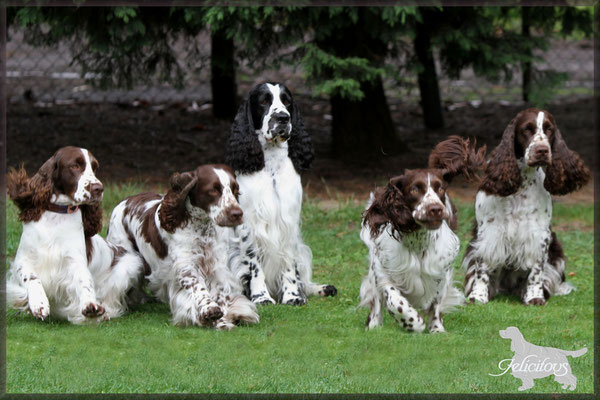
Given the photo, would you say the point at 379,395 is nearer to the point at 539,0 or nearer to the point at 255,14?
the point at 255,14

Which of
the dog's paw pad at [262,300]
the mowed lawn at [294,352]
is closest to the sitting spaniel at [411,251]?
the mowed lawn at [294,352]

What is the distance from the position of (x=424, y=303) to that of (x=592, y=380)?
1.38m

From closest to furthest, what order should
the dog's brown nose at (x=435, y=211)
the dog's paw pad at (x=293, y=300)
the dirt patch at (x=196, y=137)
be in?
the dog's brown nose at (x=435, y=211) → the dog's paw pad at (x=293, y=300) → the dirt patch at (x=196, y=137)

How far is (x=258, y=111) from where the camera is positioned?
7617 mm

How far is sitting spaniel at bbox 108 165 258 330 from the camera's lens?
6539 mm

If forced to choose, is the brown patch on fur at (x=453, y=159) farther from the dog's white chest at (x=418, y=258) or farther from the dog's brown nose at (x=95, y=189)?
the dog's brown nose at (x=95, y=189)

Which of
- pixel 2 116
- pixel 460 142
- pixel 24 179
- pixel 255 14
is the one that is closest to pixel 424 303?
pixel 460 142

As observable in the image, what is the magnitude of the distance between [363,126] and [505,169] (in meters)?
5.46

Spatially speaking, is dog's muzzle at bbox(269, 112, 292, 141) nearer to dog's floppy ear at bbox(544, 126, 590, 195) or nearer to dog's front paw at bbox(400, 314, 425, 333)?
dog's front paw at bbox(400, 314, 425, 333)

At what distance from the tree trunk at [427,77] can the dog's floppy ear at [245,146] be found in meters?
4.01

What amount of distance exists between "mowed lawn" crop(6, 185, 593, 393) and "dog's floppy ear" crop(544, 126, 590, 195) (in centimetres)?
102

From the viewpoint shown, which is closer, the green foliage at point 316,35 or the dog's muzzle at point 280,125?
the dog's muzzle at point 280,125

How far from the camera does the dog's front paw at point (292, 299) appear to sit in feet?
24.9

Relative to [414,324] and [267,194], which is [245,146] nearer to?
[267,194]
